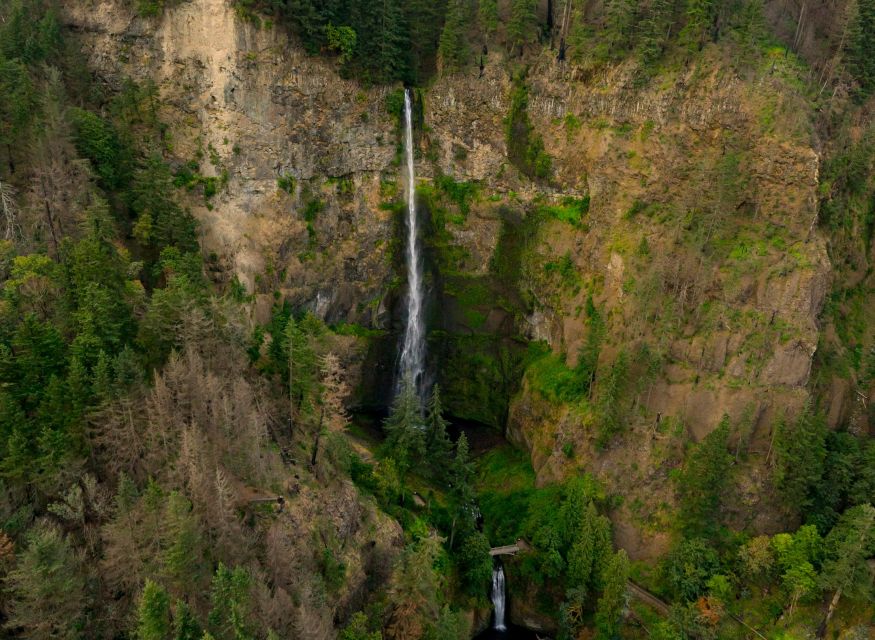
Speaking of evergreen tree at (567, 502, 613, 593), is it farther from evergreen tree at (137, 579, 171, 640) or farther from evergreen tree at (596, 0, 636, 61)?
evergreen tree at (596, 0, 636, 61)

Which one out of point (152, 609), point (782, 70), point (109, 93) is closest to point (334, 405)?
point (152, 609)

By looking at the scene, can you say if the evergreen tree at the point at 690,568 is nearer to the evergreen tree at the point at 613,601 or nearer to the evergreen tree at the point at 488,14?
the evergreen tree at the point at 613,601

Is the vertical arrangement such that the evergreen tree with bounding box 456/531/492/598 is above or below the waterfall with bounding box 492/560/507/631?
above

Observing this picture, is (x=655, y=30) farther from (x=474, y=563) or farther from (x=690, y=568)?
(x=474, y=563)

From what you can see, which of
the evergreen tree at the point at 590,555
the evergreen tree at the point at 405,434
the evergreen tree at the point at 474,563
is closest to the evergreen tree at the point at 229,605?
the evergreen tree at the point at 474,563

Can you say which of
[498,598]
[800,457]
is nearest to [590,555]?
[498,598]

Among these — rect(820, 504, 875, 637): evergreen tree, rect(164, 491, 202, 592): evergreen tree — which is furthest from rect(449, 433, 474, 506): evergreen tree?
rect(820, 504, 875, 637): evergreen tree

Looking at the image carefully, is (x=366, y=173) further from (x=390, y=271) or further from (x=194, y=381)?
(x=194, y=381)
